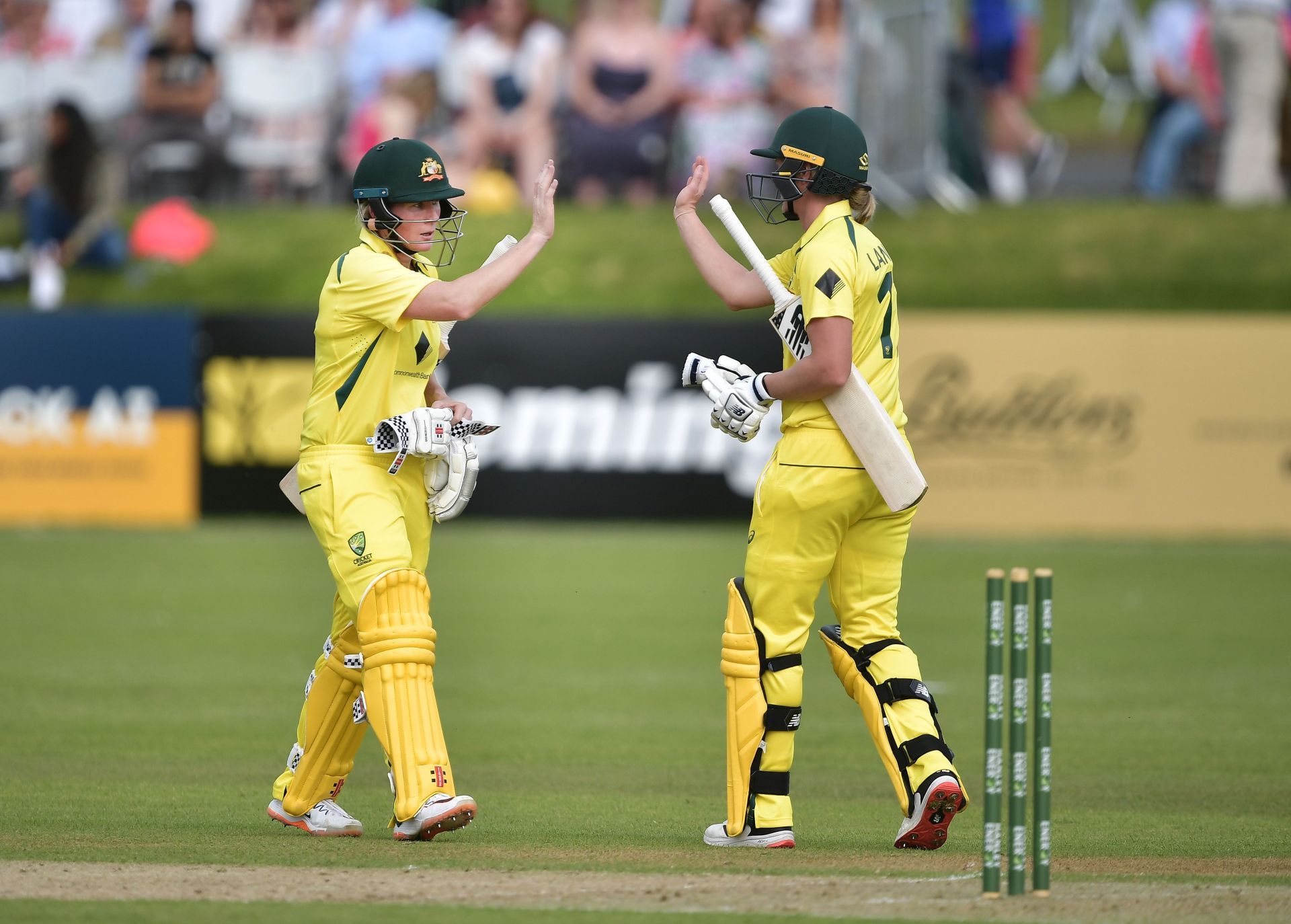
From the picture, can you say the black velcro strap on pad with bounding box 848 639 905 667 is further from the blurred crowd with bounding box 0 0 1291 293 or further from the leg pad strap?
the blurred crowd with bounding box 0 0 1291 293

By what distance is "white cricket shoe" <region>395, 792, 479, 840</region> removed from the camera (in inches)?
237

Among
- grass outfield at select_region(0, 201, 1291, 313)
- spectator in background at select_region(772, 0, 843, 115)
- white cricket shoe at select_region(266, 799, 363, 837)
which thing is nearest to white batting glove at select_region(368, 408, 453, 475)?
white cricket shoe at select_region(266, 799, 363, 837)

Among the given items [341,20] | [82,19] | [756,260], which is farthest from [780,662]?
[82,19]

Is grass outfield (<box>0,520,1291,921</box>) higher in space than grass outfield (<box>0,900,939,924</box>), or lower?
higher

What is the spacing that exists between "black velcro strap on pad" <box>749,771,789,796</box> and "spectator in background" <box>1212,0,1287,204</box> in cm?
1537

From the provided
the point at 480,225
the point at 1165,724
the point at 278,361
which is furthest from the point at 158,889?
the point at 480,225

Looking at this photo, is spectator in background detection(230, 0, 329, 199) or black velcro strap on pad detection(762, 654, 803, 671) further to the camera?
spectator in background detection(230, 0, 329, 199)

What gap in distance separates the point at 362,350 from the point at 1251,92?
15615 mm

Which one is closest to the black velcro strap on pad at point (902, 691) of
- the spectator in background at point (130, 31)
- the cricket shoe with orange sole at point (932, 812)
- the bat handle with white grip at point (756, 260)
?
the cricket shoe with orange sole at point (932, 812)

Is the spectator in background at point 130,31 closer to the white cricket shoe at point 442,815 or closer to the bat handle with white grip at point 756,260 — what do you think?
the bat handle with white grip at point 756,260

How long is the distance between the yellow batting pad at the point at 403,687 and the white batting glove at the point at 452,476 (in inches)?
14.8

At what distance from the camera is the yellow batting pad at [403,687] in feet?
20.0

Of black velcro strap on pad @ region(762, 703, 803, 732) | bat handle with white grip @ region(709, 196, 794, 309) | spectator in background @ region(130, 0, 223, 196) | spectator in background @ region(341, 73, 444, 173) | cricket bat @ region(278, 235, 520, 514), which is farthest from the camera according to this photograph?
spectator in background @ region(130, 0, 223, 196)

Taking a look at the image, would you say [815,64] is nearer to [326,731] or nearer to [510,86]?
[510,86]
